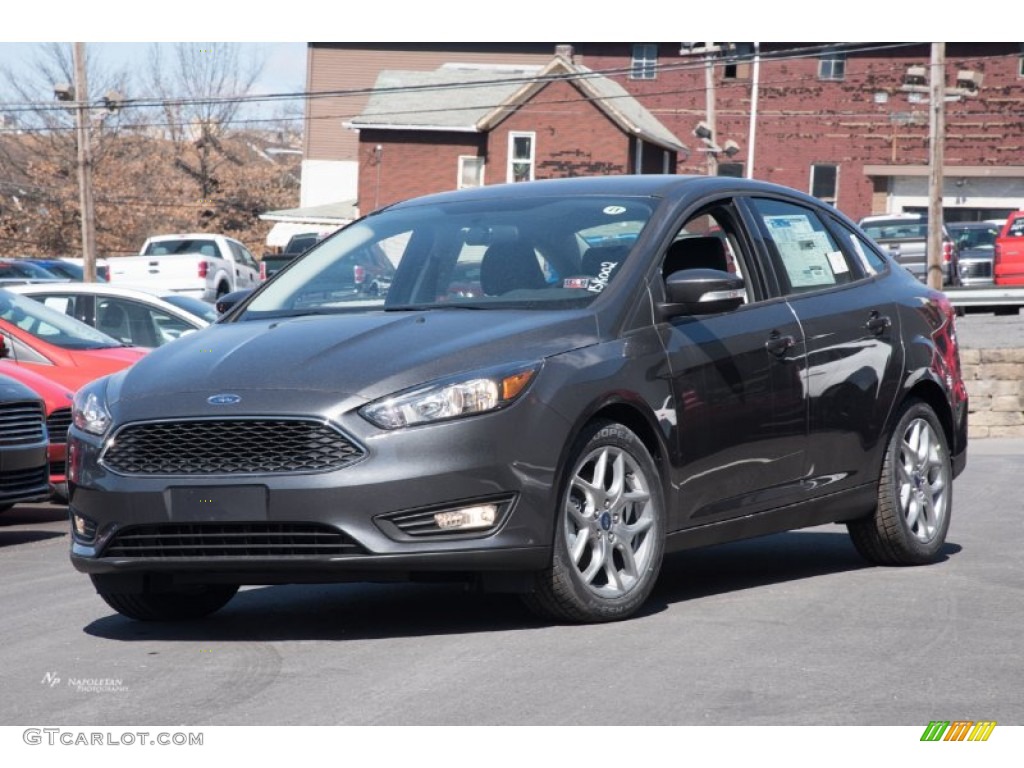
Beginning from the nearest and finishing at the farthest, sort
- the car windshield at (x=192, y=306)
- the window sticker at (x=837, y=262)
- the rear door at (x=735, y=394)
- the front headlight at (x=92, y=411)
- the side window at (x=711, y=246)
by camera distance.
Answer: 1. the front headlight at (x=92, y=411)
2. the rear door at (x=735, y=394)
3. the side window at (x=711, y=246)
4. the window sticker at (x=837, y=262)
5. the car windshield at (x=192, y=306)

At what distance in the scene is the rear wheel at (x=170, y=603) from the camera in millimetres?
6656

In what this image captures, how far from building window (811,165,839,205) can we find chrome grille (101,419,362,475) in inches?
2360

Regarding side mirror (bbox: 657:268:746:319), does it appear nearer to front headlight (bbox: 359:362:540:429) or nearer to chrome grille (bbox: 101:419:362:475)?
front headlight (bbox: 359:362:540:429)

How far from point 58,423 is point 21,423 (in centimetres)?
143

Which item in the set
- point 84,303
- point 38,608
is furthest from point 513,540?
point 84,303

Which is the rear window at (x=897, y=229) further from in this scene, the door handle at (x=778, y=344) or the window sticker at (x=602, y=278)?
the window sticker at (x=602, y=278)

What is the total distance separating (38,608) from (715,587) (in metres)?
2.82

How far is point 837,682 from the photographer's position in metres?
5.30

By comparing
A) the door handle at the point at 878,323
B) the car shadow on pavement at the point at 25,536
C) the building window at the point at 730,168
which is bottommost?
the car shadow on pavement at the point at 25,536

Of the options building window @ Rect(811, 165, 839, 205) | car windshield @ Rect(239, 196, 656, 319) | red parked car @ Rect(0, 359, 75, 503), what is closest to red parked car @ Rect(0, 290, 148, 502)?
red parked car @ Rect(0, 359, 75, 503)

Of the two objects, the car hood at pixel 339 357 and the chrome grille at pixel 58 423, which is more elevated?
the car hood at pixel 339 357

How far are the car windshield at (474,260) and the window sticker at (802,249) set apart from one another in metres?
0.84

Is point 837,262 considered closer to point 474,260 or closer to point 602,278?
point 602,278
